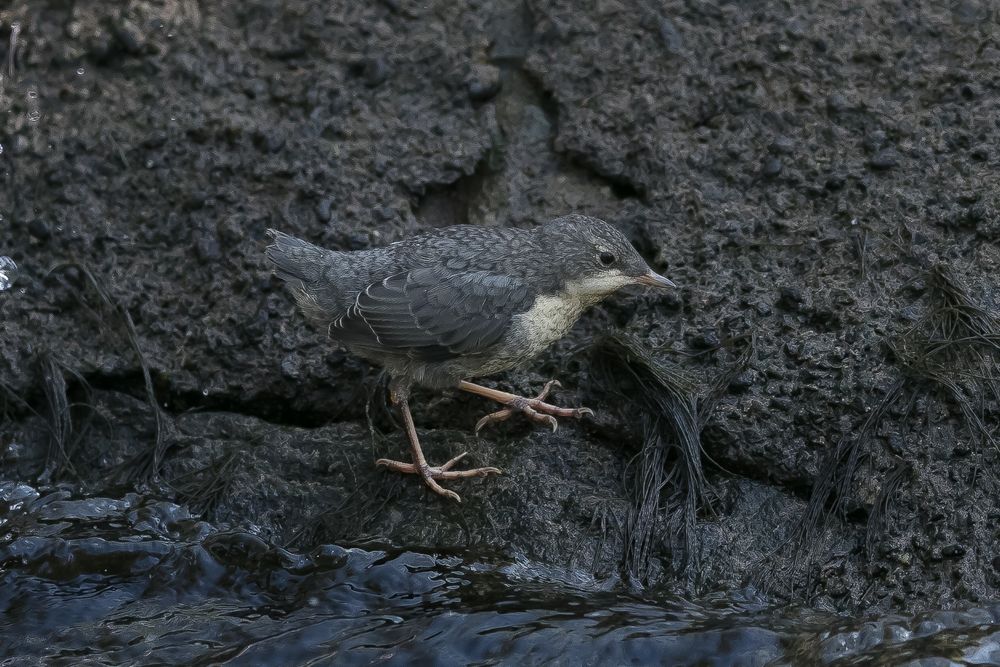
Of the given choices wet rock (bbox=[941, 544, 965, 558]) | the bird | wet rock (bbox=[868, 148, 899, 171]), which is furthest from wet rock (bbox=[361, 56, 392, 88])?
wet rock (bbox=[941, 544, 965, 558])

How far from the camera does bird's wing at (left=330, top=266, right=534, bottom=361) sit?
15.5 ft

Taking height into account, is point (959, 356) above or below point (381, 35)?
below

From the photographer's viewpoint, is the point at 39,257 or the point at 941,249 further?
the point at 39,257

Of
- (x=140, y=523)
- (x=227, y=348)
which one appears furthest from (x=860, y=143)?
(x=140, y=523)

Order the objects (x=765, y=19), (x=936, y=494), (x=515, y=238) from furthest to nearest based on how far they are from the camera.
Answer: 1. (x=765, y=19)
2. (x=515, y=238)
3. (x=936, y=494)

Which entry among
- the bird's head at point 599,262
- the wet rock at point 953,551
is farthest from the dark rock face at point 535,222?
the bird's head at point 599,262

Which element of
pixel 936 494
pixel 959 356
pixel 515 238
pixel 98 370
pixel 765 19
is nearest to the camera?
pixel 936 494

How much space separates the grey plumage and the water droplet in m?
1.52

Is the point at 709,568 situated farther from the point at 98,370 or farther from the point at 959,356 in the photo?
the point at 98,370

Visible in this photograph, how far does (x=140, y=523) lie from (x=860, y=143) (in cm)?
368

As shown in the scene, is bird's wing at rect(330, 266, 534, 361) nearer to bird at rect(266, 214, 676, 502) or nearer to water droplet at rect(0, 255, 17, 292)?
bird at rect(266, 214, 676, 502)

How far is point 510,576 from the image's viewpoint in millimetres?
4293

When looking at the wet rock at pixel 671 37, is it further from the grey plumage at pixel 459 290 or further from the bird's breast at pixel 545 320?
the bird's breast at pixel 545 320

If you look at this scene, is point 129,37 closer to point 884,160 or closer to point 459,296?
point 459,296
